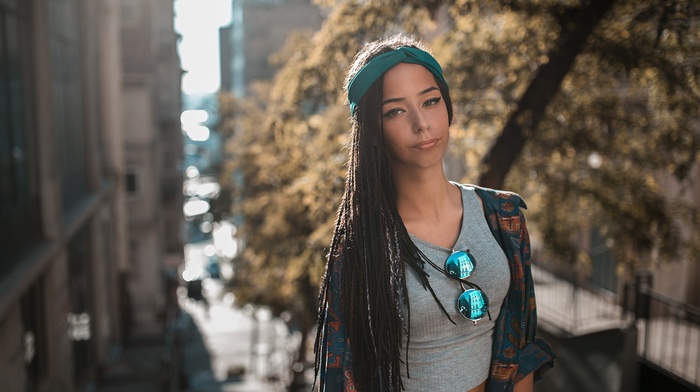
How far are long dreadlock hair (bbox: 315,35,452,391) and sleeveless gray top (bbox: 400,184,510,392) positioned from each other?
0.14 feet

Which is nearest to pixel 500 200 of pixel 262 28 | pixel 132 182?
pixel 132 182

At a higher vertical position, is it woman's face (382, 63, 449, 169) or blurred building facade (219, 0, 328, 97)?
blurred building facade (219, 0, 328, 97)

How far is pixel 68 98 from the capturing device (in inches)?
578

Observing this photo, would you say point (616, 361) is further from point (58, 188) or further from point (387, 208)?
point (58, 188)

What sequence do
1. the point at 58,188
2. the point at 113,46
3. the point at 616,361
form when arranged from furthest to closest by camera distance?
1. the point at 113,46
2. the point at 58,188
3. the point at 616,361

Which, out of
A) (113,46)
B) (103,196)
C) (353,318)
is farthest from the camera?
(113,46)

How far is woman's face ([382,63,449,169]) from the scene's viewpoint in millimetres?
2582

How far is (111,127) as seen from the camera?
63.2 ft

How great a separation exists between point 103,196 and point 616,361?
572 inches

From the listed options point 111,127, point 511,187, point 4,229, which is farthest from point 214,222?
point 511,187

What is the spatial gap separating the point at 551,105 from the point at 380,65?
5844mm

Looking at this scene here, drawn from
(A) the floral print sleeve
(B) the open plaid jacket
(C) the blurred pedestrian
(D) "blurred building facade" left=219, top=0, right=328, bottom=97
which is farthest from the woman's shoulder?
(D) "blurred building facade" left=219, top=0, right=328, bottom=97

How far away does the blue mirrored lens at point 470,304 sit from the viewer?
2.54 metres

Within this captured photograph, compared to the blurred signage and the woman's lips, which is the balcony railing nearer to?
the woman's lips
